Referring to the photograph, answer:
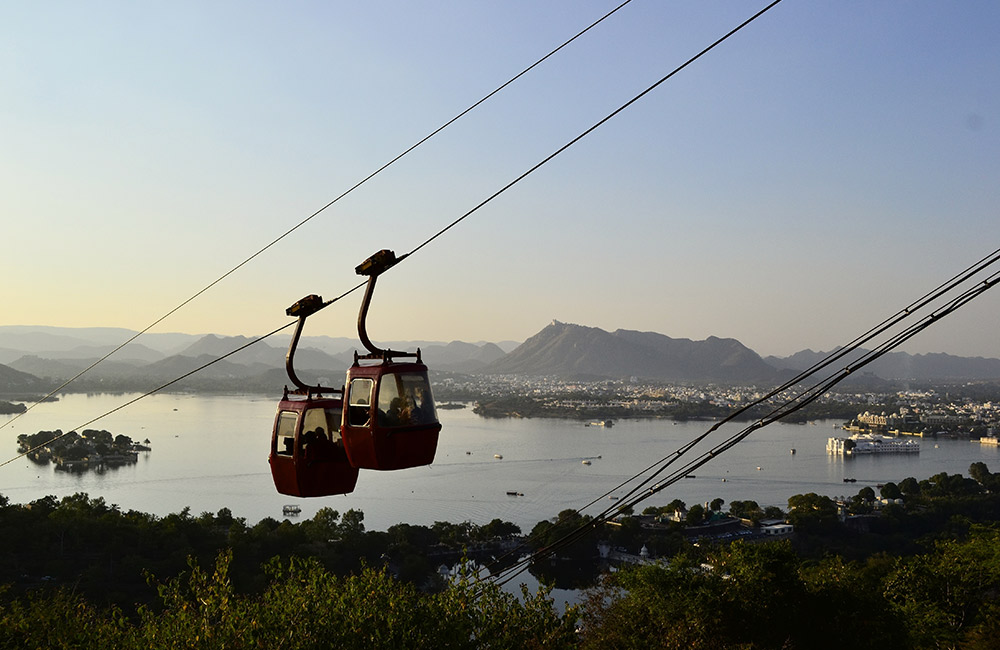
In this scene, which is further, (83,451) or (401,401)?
(83,451)

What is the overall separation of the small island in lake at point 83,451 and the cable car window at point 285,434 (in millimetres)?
53281

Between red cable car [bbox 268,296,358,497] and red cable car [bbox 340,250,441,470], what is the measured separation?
0.61 metres

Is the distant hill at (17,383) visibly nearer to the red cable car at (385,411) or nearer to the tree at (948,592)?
the tree at (948,592)

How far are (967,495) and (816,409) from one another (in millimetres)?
61475

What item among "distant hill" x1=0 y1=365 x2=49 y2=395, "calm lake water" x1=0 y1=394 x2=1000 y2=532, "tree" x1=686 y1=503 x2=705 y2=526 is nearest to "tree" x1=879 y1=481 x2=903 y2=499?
"calm lake water" x1=0 y1=394 x2=1000 y2=532

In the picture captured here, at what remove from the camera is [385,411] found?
415cm

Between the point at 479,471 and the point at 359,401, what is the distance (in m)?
47.0

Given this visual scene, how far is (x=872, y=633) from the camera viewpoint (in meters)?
9.46

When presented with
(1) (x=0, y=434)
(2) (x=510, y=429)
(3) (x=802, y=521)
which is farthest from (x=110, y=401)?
(3) (x=802, y=521)

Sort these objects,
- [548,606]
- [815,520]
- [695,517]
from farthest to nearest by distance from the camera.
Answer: [695,517], [815,520], [548,606]

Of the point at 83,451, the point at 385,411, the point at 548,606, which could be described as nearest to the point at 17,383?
the point at 83,451

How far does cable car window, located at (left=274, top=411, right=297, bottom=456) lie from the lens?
4973 millimetres

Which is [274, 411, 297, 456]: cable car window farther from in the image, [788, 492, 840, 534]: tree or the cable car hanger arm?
[788, 492, 840, 534]: tree

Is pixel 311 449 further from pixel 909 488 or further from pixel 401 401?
pixel 909 488
